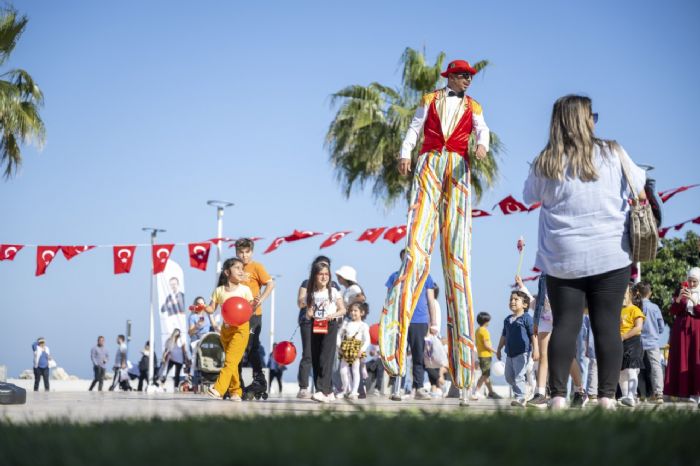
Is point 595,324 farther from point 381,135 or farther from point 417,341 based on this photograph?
point 381,135

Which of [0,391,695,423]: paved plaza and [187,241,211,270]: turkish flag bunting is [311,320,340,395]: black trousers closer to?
[0,391,695,423]: paved plaza

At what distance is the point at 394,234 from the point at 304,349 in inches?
354

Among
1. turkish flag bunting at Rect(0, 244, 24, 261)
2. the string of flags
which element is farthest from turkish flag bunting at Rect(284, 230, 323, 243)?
turkish flag bunting at Rect(0, 244, 24, 261)

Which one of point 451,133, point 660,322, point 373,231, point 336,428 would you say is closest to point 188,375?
point 373,231

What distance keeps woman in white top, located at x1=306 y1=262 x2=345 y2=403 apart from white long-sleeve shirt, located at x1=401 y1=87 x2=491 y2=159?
269cm

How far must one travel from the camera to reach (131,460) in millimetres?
2416

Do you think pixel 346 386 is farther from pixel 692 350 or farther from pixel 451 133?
pixel 451 133

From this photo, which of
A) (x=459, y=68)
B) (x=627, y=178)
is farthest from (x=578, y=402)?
(x=459, y=68)

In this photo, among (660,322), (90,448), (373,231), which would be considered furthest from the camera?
(373,231)

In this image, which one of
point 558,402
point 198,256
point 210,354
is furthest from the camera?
point 198,256

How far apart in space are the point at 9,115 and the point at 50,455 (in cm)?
Result: 2108

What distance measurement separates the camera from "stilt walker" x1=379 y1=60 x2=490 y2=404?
781cm

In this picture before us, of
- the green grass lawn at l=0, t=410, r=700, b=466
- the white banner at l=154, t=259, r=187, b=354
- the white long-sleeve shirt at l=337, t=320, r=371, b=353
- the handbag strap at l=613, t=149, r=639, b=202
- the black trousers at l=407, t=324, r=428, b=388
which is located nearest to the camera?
the green grass lawn at l=0, t=410, r=700, b=466

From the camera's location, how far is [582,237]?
18.7 feet
